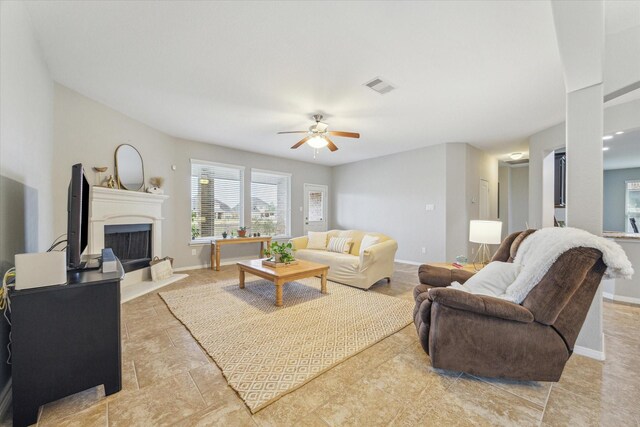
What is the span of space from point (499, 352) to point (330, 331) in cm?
134

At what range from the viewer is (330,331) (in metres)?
2.42

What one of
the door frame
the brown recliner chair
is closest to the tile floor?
the brown recliner chair

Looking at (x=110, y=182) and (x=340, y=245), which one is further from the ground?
(x=110, y=182)

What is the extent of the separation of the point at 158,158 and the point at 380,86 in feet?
13.0

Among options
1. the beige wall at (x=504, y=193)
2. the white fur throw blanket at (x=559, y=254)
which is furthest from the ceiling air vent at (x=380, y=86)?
the beige wall at (x=504, y=193)

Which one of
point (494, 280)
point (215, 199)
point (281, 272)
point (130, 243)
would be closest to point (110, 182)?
point (130, 243)

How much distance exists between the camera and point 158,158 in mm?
4516

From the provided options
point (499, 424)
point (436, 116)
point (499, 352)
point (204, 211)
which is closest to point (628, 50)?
point (436, 116)

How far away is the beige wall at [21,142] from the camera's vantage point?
156 cm

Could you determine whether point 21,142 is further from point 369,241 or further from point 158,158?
point 369,241

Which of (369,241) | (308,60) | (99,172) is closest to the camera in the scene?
(308,60)

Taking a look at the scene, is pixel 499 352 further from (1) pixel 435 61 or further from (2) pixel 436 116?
(2) pixel 436 116

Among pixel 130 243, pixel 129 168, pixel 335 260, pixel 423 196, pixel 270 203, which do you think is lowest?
pixel 335 260

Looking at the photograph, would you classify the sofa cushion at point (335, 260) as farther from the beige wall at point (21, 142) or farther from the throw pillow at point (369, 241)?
the beige wall at point (21, 142)
